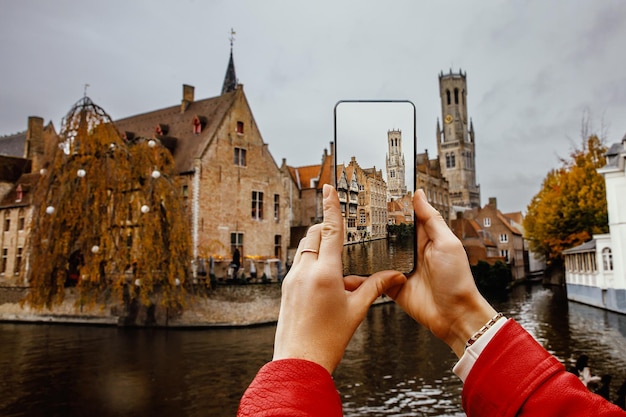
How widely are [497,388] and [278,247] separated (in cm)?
2484

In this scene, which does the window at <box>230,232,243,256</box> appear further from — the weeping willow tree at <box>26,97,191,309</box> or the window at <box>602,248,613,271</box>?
the window at <box>602,248,613,271</box>

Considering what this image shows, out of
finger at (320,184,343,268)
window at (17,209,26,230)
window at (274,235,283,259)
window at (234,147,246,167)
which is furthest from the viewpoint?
window at (274,235,283,259)

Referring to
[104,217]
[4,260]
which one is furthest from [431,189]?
[4,260]

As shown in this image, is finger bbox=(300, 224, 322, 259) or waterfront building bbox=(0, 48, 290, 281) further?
waterfront building bbox=(0, 48, 290, 281)

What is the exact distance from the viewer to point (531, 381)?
3.53ft

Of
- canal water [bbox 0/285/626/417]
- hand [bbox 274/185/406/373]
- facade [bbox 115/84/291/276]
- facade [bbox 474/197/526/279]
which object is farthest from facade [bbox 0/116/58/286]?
facade [bbox 474/197/526/279]

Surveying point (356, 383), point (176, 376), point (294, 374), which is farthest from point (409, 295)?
point (176, 376)

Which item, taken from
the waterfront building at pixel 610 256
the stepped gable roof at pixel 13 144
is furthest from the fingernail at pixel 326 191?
the stepped gable roof at pixel 13 144

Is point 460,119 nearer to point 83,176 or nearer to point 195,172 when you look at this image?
point 195,172

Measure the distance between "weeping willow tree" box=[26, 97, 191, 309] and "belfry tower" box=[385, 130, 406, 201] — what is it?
44.6ft

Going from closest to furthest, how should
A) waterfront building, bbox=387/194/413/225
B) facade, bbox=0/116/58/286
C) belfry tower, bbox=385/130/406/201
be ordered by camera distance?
waterfront building, bbox=387/194/413/225, belfry tower, bbox=385/130/406/201, facade, bbox=0/116/58/286

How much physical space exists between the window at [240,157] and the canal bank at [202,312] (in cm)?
761

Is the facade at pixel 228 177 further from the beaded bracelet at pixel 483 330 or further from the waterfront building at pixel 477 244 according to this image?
the beaded bracelet at pixel 483 330

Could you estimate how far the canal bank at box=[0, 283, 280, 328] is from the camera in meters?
17.4
